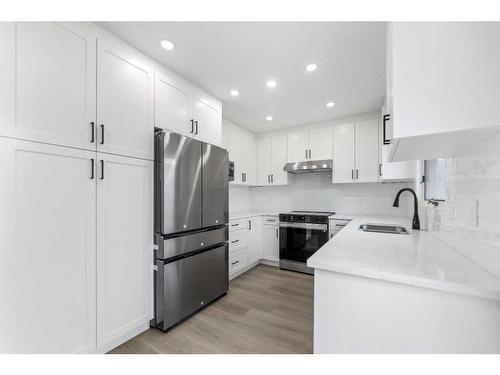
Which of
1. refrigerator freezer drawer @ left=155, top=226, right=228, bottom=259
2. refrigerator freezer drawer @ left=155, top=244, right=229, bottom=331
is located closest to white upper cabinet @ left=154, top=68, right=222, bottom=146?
refrigerator freezer drawer @ left=155, top=226, right=228, bottom=259

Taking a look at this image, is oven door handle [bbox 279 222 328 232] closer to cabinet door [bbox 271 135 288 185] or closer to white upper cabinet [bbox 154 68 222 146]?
cabinet door [bbox 271 135 288 185]

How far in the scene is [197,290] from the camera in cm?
209

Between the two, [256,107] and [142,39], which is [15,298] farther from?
[256,107]

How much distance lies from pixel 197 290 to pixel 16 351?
3.95 ft

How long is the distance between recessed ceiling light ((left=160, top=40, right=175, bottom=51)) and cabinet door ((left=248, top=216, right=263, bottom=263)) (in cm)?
238

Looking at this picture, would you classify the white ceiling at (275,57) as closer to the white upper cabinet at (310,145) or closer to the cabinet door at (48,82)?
the cabinet door at (48,82)

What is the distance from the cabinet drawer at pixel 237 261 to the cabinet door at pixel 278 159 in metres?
1.36

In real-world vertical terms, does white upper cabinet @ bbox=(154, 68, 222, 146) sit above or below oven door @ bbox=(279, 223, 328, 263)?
above

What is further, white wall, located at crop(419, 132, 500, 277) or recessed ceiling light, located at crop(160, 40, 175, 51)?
recessed ceiling light, located at crop(160, 40, 175, 51)

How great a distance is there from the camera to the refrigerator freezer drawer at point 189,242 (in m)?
1.82

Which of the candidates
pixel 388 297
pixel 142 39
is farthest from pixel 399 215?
pixel 142 39

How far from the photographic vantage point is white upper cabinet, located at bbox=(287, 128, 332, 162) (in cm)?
340

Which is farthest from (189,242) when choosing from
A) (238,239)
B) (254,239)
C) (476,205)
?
(476,205)

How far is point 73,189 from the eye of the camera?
4.49 ft
